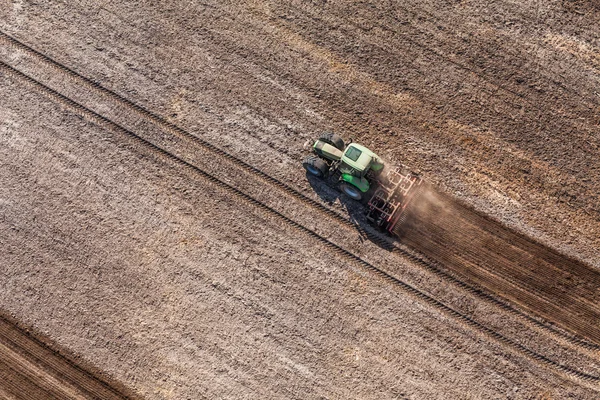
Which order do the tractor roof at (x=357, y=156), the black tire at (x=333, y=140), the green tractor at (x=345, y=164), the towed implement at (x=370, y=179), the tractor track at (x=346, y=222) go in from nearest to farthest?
the tractor roof at (x=357, y=156), the green tractor at (x=345, y=164), the tractor track at (x=346, y=222), the towed implement at (x=370, y=179), the black tire at (x=333, y=140)

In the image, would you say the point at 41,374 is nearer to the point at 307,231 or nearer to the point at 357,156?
the point at 307,231

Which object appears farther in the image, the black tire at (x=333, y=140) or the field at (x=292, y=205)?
the black tire at (x=333, y=140)

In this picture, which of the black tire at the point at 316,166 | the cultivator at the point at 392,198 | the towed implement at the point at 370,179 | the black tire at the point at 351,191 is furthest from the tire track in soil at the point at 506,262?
the black tire at the point at 316,166

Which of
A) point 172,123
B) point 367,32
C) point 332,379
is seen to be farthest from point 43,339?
point 367,32

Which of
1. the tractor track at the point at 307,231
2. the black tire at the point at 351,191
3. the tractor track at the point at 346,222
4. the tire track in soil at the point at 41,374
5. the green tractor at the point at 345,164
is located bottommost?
the tire track in soil at the point at 41,374

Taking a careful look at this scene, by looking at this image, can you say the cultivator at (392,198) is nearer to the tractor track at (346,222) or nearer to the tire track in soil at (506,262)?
the tire track in soil at (506,262)

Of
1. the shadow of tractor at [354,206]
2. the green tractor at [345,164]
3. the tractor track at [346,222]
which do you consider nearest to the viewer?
the green tractor at [345,164]

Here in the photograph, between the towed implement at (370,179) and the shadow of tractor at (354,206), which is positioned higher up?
the towed implement at (370,179)

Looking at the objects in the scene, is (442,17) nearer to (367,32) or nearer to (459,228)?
(367,32)
